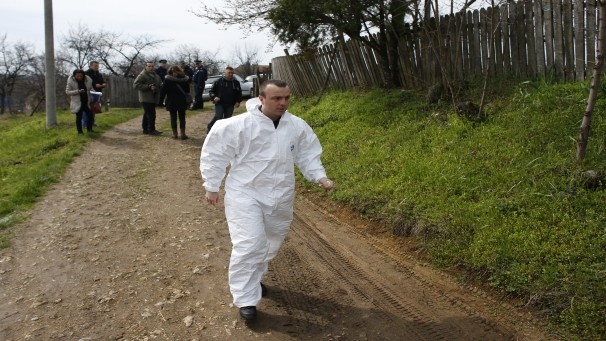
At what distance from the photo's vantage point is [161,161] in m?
9.57

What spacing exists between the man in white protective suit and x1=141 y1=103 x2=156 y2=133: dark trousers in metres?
9.07

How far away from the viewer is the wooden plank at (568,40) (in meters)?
7.47

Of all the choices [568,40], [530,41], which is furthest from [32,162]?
[568,40]

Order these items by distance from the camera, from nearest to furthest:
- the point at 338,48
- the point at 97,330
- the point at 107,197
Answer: the point at 97,330
the point at 107,197
the point at 338,48

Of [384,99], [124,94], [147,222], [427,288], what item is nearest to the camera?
[427,288]

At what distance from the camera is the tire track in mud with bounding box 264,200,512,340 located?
3748mm

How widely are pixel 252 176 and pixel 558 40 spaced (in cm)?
590

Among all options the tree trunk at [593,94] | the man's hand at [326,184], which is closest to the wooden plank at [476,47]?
the tree trunk at [593,94]

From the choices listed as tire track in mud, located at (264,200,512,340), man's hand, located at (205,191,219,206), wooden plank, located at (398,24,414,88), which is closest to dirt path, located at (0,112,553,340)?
tire track in mud, located at (264,200,512,340)

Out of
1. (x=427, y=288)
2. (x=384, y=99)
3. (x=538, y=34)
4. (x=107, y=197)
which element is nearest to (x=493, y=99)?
(x=538, y=34)

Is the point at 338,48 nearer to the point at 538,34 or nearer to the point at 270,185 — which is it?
the point at 538,34

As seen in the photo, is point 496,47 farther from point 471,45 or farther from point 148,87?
point 148,87

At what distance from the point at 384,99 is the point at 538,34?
313 centimetres

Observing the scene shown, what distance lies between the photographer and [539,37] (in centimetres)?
801
